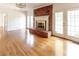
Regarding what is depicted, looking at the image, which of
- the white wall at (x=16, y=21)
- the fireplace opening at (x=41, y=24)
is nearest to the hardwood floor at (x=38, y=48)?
the white wall at (x=16, y=21)

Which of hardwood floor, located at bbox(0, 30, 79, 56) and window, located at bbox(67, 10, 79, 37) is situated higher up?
window, located at bbox(67, 10, 79, 37)

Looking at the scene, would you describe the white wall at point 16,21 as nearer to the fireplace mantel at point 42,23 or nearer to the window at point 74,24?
the window at point 74,24

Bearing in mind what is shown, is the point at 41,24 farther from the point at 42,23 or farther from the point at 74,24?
the point at 74,24

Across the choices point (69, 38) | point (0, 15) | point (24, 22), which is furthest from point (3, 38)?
point (69, 38)

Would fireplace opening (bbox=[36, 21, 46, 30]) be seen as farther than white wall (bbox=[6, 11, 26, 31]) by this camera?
Yes

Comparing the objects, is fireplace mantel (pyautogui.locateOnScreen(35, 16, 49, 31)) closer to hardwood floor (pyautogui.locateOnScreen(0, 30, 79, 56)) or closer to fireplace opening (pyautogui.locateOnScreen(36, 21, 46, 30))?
fireplace opening (pyautogui.locateOnScreen(36, 21, 46, 30))

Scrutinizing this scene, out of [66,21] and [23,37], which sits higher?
[66,21]

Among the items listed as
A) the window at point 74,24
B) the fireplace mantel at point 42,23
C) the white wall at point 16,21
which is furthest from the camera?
the fireplace mantel at point 42,23

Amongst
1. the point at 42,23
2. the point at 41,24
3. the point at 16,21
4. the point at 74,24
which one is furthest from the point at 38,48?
the point at 41,24

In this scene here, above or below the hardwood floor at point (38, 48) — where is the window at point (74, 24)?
above

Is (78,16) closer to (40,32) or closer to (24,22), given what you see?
(24,22)

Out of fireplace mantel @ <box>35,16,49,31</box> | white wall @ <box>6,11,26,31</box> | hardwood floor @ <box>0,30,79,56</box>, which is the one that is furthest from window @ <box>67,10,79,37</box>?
fireplace mantel @ <box>35,16,49,31</box>

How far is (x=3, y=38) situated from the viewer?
4.14 metres

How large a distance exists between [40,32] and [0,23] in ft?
9.52
